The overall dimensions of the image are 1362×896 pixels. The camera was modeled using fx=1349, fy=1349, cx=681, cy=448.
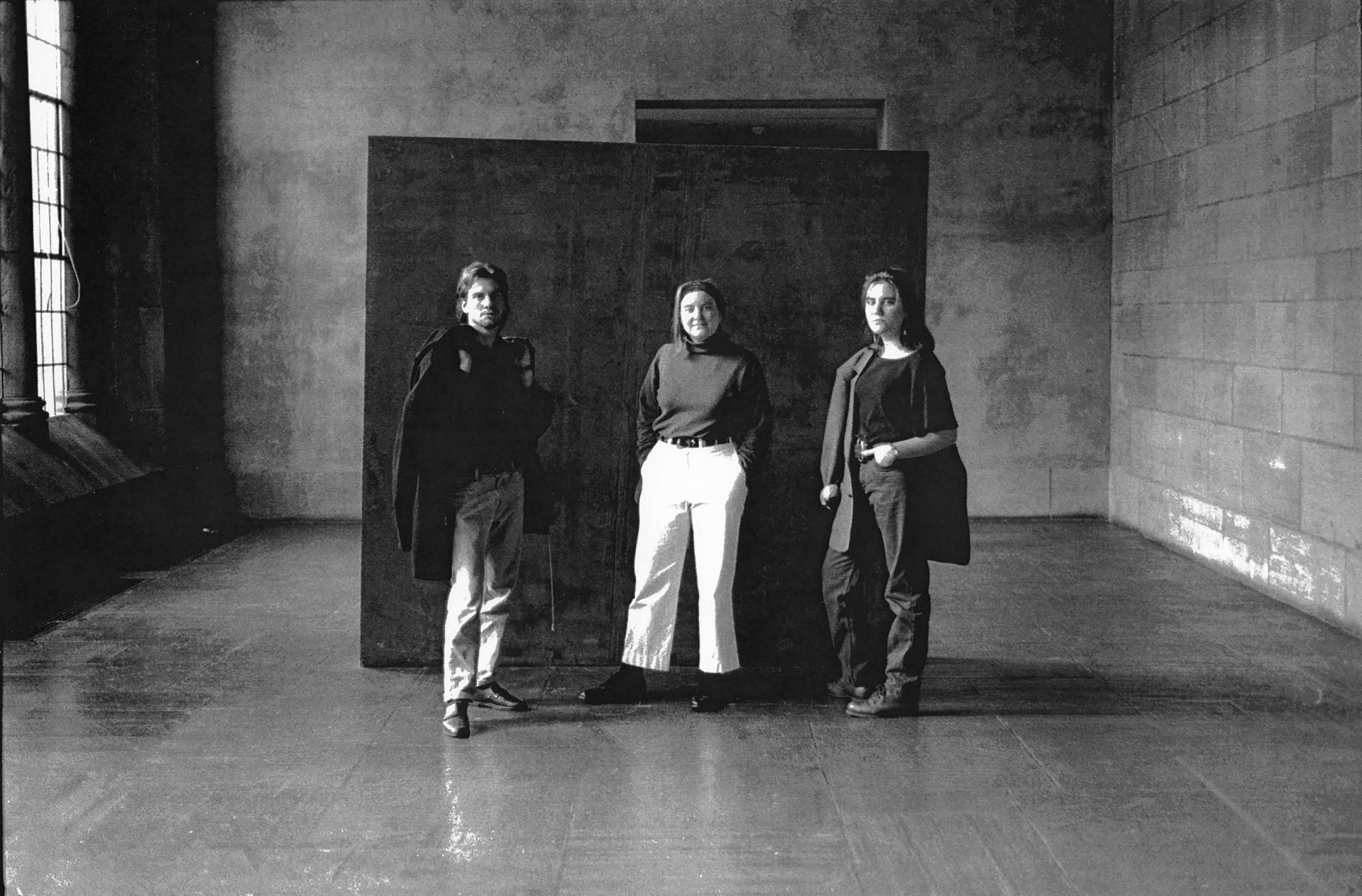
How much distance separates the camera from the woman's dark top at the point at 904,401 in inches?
200

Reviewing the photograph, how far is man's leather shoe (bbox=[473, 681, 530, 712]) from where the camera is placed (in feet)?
17.3

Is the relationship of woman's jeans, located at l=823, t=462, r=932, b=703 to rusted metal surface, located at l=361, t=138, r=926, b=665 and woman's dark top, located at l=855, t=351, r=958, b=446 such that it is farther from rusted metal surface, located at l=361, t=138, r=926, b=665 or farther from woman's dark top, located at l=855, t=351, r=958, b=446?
rusted metal surface, located at l=361, t=138, r=926, b=665

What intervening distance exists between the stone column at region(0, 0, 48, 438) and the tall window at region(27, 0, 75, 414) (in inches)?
21.4

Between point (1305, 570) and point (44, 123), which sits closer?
point (1305, 570)

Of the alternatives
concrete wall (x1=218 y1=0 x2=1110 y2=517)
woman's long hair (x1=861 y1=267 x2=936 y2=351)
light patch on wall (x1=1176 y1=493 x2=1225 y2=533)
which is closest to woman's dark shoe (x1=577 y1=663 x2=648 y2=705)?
woman's long hair (x1=861 y1=267 x2=936 y2=351)

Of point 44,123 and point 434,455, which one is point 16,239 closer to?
point 44,123

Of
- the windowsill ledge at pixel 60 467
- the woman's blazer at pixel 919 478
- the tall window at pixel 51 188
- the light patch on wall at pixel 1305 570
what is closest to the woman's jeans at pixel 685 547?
the woman's blazer at pixel 919 478

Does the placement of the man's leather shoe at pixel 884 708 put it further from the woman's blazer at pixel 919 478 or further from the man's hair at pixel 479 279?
the man's hair at pixel 479 279

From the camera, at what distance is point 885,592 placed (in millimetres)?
5281

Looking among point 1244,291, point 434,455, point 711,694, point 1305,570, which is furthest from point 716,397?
point 1244,291

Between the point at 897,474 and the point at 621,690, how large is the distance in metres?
1.42

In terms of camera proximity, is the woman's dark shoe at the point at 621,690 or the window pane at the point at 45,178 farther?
the window pane at the point at 45,178

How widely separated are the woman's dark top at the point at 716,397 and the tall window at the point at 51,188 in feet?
17.8

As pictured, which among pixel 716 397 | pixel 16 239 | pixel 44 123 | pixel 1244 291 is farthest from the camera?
pixel 44 123
